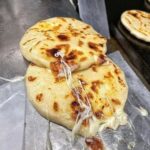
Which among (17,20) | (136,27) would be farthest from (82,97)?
(17,20)

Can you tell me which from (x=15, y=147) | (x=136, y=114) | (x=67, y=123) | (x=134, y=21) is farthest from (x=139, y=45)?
(x=15, y=147)

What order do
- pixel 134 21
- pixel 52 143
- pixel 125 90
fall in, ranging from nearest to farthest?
pixel 52 143
pixel 125 90
pixel 134 21

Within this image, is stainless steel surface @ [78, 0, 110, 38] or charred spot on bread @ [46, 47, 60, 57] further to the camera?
stainless steel surface @ [78, 0, 110, 38]

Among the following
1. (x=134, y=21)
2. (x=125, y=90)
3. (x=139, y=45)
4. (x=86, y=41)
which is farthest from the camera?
(x=134, y=21)

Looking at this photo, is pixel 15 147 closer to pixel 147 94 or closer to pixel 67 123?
pixel 67 123

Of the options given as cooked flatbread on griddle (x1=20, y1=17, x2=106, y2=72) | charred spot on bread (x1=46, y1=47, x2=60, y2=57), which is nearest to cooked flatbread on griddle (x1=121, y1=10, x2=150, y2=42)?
cooked flatbread on griddle (x1=20, y1=17, x2=106, y2=72)

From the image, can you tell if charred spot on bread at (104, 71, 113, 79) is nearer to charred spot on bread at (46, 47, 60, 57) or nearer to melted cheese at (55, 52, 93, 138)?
melted cheese at (55, 52, 93, 138)

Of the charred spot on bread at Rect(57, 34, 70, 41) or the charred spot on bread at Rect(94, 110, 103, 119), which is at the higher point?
the charred spot on bread at Rect(57, 34, 70, 41)

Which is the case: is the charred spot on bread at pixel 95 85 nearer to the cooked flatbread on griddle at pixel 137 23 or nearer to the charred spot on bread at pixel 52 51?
the charred spot on bread at pixel 52 51
